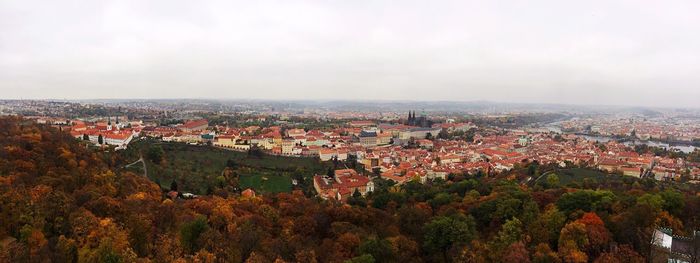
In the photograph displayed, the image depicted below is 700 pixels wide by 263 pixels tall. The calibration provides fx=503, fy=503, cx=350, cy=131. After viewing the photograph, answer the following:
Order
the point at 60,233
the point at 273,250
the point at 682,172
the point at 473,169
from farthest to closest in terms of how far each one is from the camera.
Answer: the point at 473,169 < the point at 682,172 < the point at 60,233 < the point at 273,250

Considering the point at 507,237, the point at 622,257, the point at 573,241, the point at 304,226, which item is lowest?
the point at 304,226

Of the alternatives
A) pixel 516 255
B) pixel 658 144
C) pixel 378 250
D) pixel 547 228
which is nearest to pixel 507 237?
pixel 547 228

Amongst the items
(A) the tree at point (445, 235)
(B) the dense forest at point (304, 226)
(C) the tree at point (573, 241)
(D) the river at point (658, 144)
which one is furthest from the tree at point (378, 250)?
(D) the river at point (658, 144)

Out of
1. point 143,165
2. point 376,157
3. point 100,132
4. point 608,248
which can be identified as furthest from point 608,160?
point 100,132

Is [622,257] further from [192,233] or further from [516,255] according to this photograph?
[192,233]

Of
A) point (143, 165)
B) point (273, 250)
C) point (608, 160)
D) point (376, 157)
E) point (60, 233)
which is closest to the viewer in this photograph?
point (273, 250)

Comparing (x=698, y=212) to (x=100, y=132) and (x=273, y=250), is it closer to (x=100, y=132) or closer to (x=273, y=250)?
(x=273, y=250)
